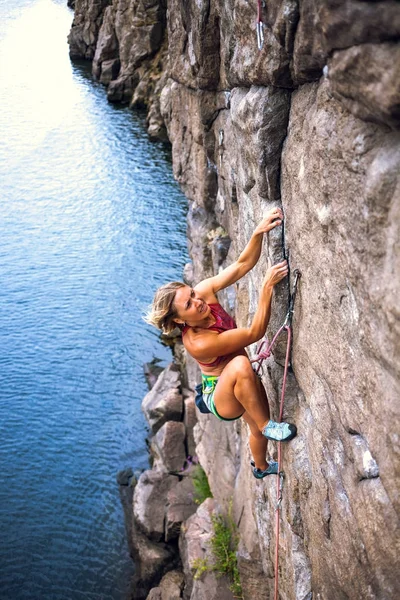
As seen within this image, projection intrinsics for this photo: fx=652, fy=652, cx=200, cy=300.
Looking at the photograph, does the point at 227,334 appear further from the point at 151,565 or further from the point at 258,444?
the point at 151,565

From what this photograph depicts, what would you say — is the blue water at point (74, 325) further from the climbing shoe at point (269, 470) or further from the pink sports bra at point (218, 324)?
the pink sports bra at point (218, 324)

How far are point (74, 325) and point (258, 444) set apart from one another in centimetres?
1355

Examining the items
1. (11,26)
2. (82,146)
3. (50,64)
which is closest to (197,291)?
(82,146)

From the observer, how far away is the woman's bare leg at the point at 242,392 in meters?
5.95

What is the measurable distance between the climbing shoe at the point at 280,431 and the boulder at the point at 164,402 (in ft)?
29.8

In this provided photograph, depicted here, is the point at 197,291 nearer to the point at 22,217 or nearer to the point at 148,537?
the point at 148,537

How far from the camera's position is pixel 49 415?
1630 cm

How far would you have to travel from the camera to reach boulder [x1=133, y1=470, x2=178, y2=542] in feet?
40.9

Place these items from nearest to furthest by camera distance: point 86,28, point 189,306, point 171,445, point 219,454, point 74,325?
point 189,306 → point 219,454 → point 171,445 → point 74,325 → point 86,28

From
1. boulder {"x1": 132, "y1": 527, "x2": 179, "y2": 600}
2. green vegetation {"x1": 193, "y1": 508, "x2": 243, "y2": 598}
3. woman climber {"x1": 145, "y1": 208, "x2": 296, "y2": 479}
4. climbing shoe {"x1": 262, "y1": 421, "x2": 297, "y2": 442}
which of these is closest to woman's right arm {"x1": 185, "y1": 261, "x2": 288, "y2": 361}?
woman climber {"x1": 145, "y1": 208, "x2": 296, "y2": 479}

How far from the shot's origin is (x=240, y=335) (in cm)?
583

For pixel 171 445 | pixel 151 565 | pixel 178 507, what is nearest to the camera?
pixel 151 565

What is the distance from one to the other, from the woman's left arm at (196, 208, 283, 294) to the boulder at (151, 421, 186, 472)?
814 cm

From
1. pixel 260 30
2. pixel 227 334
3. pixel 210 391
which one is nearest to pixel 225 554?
pixel 210 391
